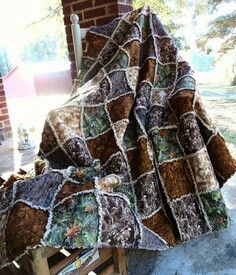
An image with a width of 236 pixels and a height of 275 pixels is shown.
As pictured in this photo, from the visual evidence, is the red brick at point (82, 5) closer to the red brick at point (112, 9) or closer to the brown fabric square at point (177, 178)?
the red brick at point (112, 9)

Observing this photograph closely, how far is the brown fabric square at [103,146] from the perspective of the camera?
1307 mm

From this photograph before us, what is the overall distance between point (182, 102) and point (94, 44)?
0.66 meters

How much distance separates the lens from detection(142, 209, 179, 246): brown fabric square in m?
1.22

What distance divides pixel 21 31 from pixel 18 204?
9.48m

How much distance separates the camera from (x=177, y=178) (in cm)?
130

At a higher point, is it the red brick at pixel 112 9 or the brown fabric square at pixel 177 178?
the red brick at pixel 112 9

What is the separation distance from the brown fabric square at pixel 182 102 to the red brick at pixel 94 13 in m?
0.87

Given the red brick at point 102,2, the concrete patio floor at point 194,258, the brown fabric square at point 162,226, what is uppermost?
the red brick at point 102,2

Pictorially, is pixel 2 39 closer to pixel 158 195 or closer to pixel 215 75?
pixel 215 75

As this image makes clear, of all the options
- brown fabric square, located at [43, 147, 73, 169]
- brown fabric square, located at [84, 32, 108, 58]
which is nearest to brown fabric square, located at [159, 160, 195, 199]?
brown fabric square, located at [43, 147, 73, 169]

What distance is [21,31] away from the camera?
368 inches

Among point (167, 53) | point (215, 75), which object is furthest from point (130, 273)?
point (215, 75)

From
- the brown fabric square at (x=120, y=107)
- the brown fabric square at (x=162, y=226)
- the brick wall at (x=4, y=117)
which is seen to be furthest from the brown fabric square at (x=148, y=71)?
the brick wall at (x=4, y=117)

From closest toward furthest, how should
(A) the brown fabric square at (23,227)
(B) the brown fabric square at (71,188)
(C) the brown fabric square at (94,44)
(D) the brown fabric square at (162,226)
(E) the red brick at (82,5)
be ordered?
1. (A) the brown fabric square at (23,227)
2. (B) the brown fabric square at (71,188)
3. (D) the brown fabric square at (162,226)
4. (C) the brown fabric square at (94,44)
5. (E) the red brick at (82,5)
